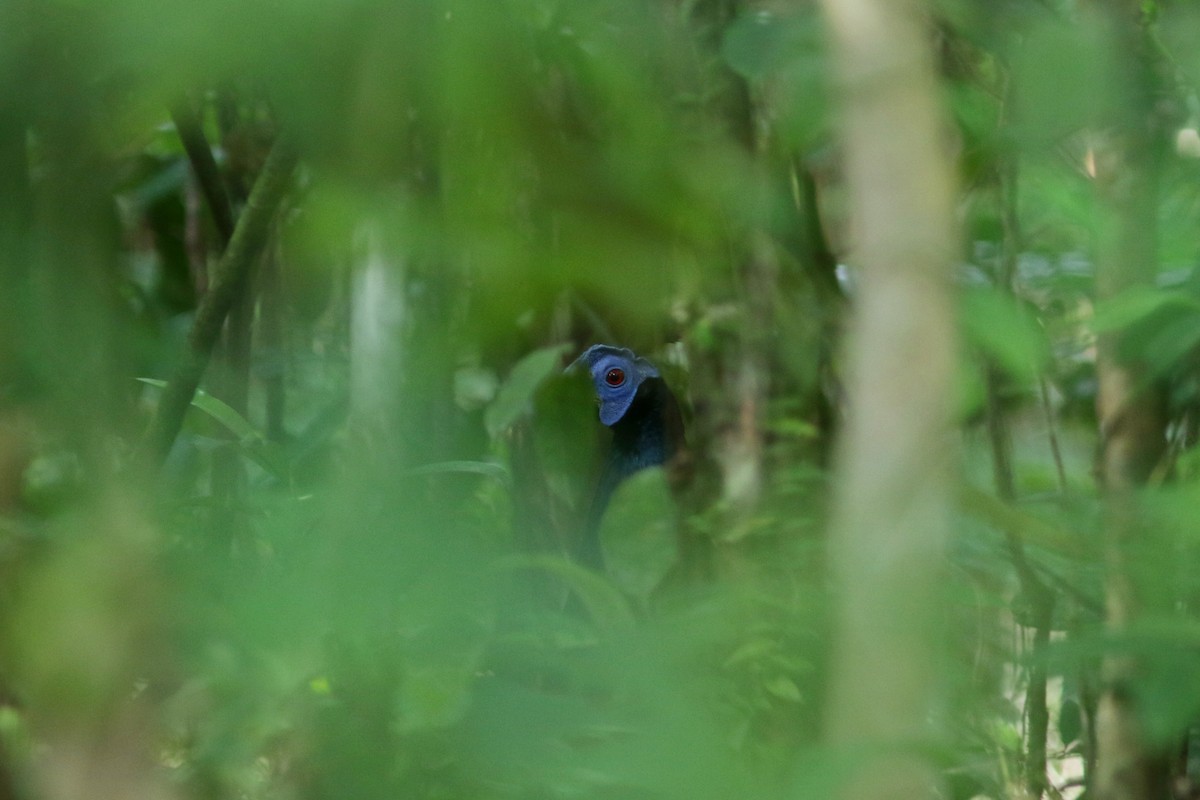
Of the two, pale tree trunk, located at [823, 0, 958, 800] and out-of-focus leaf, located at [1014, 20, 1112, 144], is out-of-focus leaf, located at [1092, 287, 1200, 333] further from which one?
pale tree trunk, located at [823, 0, 958, 800]

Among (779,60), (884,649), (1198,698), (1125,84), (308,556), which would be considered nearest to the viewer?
(308,556)

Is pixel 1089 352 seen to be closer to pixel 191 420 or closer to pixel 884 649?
pixel 191 420

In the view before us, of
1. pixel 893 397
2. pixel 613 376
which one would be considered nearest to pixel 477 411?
pixel 613 376

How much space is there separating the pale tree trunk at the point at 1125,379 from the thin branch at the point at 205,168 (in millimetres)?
922

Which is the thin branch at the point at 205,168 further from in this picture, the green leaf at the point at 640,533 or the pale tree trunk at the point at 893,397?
the pale tree trunk at the point at 893,397

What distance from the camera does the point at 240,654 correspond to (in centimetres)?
56

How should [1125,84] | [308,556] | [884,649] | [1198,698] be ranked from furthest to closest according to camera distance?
[1125,84], [1198,698], [884,649], [308,556]

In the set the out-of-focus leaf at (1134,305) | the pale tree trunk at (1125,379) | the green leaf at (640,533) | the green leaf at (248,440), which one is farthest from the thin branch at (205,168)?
the pale tree trunk at (1125,379)

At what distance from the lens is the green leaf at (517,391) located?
4.56 ft

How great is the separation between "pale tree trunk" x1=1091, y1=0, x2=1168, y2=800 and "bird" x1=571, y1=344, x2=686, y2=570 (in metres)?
0.57

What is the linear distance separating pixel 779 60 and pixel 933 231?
2.71 feet

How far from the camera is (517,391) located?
1.40 meters

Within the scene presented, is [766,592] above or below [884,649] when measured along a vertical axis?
below

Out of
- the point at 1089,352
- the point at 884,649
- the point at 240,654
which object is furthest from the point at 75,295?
the point at 1089,352
